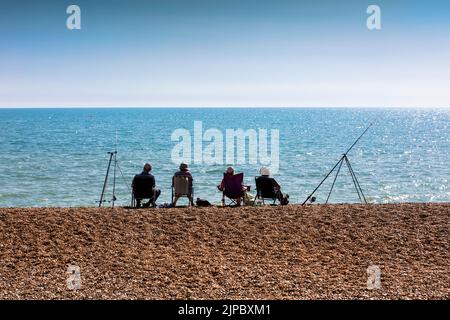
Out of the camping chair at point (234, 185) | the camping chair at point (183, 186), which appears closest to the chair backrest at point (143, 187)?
the camping chair at point (183, 186)

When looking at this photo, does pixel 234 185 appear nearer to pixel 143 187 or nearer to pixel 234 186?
pixel 234 186

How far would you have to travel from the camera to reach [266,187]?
41.9 ft

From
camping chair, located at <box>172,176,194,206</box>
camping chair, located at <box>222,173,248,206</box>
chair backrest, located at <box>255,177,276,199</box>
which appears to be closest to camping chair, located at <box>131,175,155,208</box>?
camping chair, located at <box>172,176,194,206</box>

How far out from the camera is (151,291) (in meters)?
6.46

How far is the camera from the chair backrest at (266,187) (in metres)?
12.7

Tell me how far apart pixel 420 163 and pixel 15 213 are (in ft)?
119

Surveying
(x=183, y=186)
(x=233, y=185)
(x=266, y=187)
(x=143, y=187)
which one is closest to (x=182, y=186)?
(x=183, y=186)

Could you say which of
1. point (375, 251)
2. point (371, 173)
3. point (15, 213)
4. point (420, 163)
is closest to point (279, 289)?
point (375, 251)

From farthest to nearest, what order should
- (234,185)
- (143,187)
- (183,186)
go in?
(234,185)
(183,186)
(143,187)

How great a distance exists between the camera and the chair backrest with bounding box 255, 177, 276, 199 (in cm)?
1270

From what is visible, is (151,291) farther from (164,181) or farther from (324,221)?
(164,181)

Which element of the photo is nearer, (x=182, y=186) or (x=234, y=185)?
(x=182, y=186)

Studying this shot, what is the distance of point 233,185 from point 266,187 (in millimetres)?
816

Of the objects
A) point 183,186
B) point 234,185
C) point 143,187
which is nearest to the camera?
point 143,187
